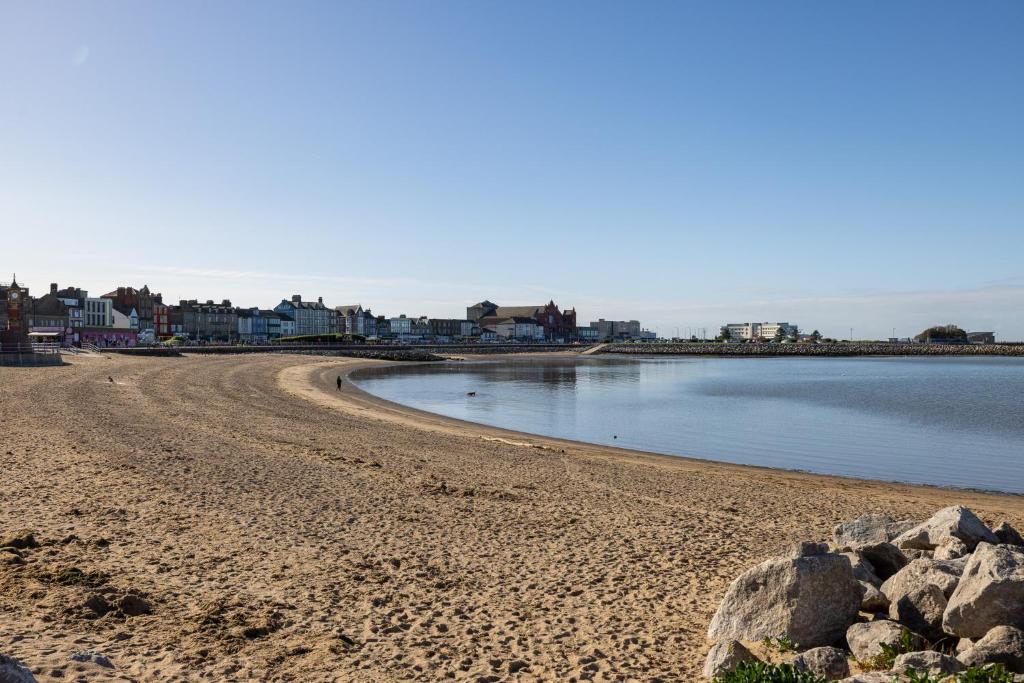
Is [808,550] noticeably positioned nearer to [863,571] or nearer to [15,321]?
[863,571]

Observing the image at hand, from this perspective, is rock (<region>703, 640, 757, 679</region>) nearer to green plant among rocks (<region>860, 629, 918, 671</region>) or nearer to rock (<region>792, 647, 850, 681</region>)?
rock (<region>792, 647, 850, 681</region>)

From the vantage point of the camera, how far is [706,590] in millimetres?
8898

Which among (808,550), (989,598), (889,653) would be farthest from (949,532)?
(889,653)

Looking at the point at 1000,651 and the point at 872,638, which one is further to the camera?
the point at 872,638

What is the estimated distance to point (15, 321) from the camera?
177 feet

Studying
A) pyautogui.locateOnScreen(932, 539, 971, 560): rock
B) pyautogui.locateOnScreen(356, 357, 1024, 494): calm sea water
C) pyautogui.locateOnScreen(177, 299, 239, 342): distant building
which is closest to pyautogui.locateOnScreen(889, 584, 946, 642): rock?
pyautogui.locateOnScreen(932, 539, 971, 560): rock

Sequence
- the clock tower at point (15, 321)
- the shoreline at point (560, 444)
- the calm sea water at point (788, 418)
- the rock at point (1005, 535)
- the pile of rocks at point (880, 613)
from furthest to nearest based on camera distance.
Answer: the clock tower at point (15, 321), the calm sea water at point (788, 418), the shoreline at point (560, 444), the rock at point (1005, 535), the pile of rocks at point (880, 613)

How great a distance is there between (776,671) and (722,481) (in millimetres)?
12361

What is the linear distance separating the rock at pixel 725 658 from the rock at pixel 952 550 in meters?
3.28

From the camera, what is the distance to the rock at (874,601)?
723 cm

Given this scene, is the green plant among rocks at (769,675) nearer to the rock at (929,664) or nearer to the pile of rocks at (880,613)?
the pile of rocks at (880,613)

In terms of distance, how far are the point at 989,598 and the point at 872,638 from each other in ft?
3.53

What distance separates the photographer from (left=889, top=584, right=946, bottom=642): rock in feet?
21.7

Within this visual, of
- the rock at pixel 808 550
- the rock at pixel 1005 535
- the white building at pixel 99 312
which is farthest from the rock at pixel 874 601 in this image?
the white building at pixel 99 312
